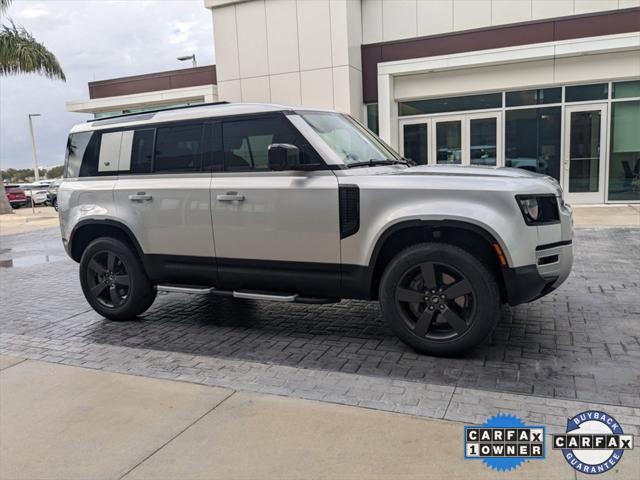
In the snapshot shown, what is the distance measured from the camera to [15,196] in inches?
1233

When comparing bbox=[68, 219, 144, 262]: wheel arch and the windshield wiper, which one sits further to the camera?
bbox=[68, 219, 144, 262]: wheel arch

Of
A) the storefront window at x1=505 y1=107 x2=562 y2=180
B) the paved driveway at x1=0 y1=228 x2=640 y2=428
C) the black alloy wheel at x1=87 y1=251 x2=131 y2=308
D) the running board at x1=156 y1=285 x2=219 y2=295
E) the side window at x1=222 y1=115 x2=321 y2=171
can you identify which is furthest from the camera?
A: the storefront window at x1=505 y1=107 x2=562 y2=180

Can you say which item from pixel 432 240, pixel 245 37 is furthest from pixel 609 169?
pixel 432 240

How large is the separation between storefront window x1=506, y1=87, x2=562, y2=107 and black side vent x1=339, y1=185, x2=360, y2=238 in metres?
11.8

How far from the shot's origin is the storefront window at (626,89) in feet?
45.8

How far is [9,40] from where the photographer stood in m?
19.9

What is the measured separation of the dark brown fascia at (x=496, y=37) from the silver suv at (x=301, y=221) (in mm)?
10172

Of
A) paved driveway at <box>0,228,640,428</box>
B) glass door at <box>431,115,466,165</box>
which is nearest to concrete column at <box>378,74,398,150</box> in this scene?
Answer: glass door at <box>431,115,466,165</box>

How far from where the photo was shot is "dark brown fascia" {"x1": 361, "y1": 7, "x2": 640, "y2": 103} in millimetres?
13391

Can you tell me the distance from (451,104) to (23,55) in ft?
49.9

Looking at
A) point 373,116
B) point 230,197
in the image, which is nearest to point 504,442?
point 230,197

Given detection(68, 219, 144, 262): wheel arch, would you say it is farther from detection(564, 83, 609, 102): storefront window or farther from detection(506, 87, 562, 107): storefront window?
detection(564, 83, 609, 102): storefront window

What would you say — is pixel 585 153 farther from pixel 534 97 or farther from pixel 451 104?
pixel 451 104

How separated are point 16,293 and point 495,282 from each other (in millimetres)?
6675
